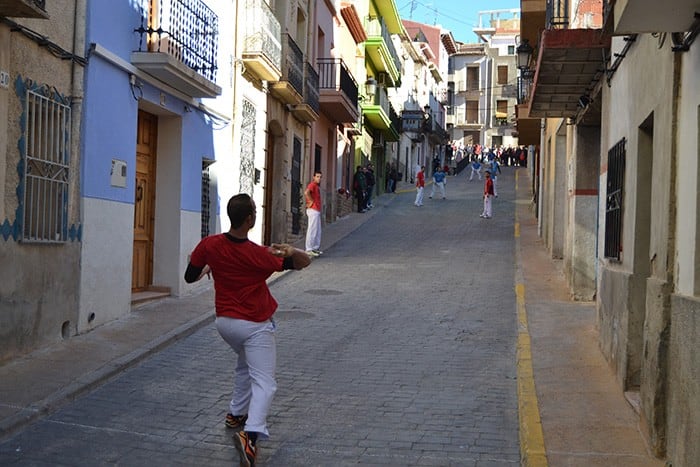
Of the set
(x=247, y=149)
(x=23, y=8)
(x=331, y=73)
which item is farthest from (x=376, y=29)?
(x=23, y=8)

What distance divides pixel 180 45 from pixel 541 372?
23.5 feet

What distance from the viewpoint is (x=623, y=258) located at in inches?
321

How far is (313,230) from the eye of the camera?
18.4 meters

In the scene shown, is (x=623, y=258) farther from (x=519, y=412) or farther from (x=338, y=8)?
(x=338, y=8)

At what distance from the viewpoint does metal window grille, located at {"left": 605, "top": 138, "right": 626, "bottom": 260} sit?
8.46m

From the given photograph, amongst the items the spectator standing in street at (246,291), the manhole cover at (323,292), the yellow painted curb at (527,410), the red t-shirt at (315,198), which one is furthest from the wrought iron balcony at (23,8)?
the red t-shirt at (315,198)

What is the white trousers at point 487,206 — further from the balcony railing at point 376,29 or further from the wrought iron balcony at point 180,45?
the wrought iron balcony at point 180,45

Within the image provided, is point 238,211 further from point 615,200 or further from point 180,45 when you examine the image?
point 180,45

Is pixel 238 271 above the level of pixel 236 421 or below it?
above

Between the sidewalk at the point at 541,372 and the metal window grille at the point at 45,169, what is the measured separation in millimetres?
1286

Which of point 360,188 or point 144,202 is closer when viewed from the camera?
point 144,202

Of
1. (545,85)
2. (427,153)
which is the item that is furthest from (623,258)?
(427,153)

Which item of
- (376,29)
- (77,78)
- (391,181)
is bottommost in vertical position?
(77,78)

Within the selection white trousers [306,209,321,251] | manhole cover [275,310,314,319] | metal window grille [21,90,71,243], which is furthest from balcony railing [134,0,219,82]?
white trousers [306,209,321,251]
